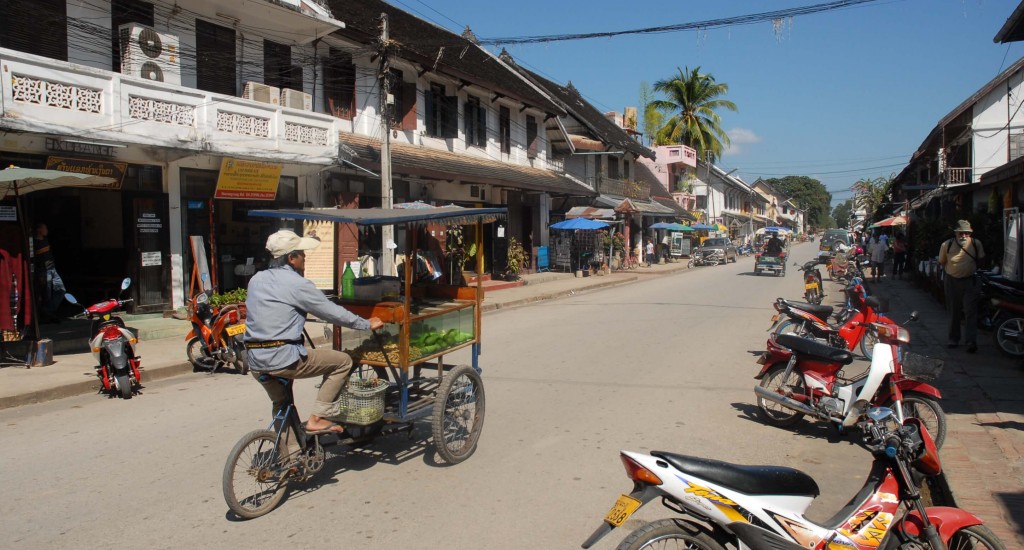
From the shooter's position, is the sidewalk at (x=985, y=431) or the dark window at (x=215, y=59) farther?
the dark window at (x=215, y=59)

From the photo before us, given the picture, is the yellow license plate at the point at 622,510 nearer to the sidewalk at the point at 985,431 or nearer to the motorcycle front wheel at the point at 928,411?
the sidewalk at the point at 985,431

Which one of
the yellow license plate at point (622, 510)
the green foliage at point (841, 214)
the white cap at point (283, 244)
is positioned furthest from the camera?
the green foliage at point (841, 214)

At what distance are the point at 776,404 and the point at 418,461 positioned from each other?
11.8 feet

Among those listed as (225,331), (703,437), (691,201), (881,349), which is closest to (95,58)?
(225,331)

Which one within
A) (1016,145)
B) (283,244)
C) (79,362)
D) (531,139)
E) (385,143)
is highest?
(531,139)

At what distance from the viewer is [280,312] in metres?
4.84

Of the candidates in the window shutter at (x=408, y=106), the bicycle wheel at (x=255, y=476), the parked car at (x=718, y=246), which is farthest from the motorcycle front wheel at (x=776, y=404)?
the parked car at (x=718, y=246)

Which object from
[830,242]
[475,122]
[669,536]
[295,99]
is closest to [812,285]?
[295,99]

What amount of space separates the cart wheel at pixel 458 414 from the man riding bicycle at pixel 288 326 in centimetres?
82

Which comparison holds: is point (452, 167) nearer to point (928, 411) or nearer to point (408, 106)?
point (408, 106)

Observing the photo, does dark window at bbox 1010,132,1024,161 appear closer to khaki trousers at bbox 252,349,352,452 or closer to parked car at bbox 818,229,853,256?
parked car at bbox 818,229,853,256

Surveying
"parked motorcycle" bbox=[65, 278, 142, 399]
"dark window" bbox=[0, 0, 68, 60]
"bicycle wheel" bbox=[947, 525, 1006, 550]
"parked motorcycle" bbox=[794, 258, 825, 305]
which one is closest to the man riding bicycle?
"bicycle wheel" bbox=[947, 525, 1006, 550]

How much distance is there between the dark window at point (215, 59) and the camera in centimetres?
1461

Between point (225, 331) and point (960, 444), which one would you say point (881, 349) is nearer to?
point (960, 444)
